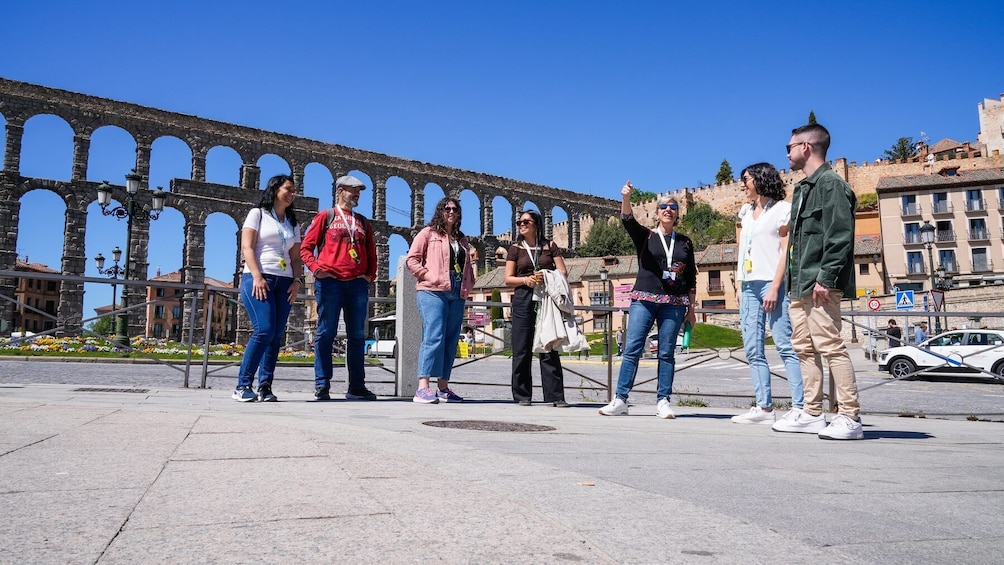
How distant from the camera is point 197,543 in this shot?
134 centimetres

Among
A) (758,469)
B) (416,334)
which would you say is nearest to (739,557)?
(758,469)

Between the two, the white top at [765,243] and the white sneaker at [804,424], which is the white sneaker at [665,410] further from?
the white top at [765,243]

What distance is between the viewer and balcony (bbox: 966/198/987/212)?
5125 cm

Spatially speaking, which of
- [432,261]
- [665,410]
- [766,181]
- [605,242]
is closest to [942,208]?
[605,242]

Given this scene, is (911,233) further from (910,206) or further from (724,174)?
(724,174)

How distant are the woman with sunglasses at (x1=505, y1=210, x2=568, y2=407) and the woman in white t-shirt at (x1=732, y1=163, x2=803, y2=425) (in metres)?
1.48

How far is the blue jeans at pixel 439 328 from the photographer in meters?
5.63

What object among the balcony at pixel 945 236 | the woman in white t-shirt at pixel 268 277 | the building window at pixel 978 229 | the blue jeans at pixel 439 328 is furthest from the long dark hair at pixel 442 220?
the building window at pixel 978 229

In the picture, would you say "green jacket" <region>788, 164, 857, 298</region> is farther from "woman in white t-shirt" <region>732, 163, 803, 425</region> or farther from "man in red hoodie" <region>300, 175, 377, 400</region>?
"man in red hoodie" <region>300, 175, 377, 400</region>

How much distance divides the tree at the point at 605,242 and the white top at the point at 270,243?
5526cm

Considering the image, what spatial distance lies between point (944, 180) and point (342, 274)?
5768cm

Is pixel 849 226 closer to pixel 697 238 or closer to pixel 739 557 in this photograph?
pixel 739 557

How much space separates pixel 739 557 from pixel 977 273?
6095 centimetres

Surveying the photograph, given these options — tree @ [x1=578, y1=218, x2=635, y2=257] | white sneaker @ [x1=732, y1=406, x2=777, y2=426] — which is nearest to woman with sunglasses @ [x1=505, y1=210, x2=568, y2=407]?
white sneaker @ [x1=732, y1=406, x2=777, y2=426]
